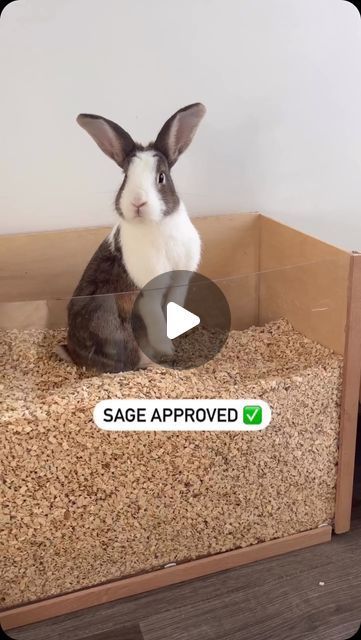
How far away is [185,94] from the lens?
972mm

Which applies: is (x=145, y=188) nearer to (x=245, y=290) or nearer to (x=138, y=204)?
(x=138, y=204)

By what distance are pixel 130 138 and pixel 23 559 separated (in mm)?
695

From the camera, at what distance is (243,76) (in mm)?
1023

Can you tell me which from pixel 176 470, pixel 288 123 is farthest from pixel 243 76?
pixel 176 470

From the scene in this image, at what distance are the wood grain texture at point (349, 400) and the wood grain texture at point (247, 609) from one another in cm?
10

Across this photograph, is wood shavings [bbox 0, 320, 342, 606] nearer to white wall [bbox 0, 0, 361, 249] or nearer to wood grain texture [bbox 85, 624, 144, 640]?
wood grain texture [bbox 85, 624, 144, 640]

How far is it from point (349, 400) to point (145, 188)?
529 millimetres

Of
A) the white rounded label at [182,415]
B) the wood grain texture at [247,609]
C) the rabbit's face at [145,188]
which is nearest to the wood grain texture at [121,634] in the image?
the wood grain texture at [247,609]

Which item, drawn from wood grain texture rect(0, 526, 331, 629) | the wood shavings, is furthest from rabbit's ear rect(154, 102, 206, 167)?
wood grain texture rect(0, 526, 331, 629)

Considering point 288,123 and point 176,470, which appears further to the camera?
point 288,123

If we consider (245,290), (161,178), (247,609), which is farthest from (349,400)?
(161,178)

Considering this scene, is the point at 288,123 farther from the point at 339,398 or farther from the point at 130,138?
the point at 339,398

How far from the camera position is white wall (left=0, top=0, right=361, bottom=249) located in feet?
2.95

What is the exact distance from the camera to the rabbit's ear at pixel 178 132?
906mm
